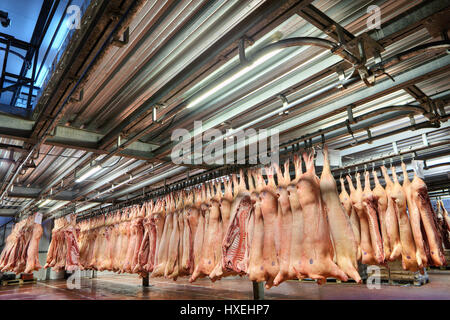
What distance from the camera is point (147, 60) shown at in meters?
4.04

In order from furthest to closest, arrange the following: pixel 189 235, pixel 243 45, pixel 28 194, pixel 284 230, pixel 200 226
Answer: pixel 28 194 → pixel 189 235 → pixel 200 226 → pixel 284 230 → pixel 243 45

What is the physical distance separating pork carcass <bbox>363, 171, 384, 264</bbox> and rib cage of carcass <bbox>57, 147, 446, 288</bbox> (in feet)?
0.05

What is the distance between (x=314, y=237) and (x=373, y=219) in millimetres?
2442

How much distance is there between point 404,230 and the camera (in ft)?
16.1

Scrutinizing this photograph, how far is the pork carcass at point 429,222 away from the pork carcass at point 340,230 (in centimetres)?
211

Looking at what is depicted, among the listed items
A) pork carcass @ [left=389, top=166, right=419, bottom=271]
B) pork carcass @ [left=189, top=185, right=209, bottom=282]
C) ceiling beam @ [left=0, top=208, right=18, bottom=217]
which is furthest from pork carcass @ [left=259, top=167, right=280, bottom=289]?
ceiling beam @ [left=0, top=208, right=18, bottom=217]

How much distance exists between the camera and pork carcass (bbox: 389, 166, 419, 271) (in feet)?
15.6

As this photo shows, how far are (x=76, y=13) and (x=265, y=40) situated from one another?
6.80 feet

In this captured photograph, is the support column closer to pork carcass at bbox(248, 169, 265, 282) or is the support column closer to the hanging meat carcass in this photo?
pork carcass at bbox(248, 169, 265, 282)

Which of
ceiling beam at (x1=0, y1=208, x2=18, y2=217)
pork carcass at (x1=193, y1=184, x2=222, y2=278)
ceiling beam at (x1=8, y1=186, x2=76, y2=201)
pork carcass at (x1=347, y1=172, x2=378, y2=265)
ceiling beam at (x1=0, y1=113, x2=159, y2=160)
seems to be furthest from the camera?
ceiling beam at (x1=0, y1=208, x2=18, y2=217)

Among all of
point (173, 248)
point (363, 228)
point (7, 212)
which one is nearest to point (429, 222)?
point (363, 228)

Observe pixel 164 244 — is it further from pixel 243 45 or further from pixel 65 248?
pixel 65 248
